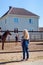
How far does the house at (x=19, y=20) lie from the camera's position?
4982 cm

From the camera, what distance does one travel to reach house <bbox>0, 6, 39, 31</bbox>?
49822mm

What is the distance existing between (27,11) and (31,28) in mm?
5229

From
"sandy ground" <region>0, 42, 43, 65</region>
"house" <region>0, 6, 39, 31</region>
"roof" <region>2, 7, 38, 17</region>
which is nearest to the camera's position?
"sandy ground" <region>0, 42, 43, 65</region>

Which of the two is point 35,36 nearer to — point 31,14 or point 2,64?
Result: point 31,14

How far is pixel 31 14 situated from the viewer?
53.3 metres

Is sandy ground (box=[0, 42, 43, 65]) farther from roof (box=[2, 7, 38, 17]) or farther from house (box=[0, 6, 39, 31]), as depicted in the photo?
roof (box=[2, 7, 38, 17])

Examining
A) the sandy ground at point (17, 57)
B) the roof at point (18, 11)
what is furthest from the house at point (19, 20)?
the sandy ground at point (17, 57)

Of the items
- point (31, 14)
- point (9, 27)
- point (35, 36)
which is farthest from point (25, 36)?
point (31, 14)

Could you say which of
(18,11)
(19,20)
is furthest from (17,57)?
(18,11)

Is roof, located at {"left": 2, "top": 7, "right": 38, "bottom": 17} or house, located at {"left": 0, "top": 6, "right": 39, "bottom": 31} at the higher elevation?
roof, located at {"left": 2, "top": 7, "right": 38, "bottom": 17}

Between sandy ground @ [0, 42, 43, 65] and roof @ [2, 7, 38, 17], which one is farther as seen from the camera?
roof @ [2, 7, 38, 17]

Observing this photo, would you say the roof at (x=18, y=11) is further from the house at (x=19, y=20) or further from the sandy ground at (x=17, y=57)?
the sandy ground at (x=17, y=57)

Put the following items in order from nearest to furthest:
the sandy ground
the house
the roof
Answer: the sandy ground
the house
the roof

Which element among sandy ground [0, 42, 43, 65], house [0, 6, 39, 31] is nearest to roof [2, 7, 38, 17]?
house [0, 6, 39, 31]
